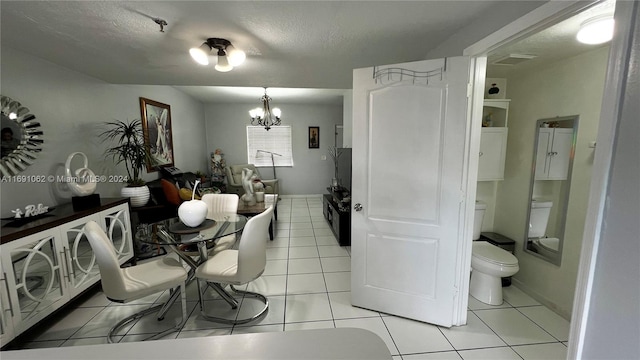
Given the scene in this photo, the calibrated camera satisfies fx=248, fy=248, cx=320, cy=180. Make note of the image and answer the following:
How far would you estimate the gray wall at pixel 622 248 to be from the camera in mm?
786

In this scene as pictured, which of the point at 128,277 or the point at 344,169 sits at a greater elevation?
the point at 344,169

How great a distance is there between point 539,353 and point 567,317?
2.02ft

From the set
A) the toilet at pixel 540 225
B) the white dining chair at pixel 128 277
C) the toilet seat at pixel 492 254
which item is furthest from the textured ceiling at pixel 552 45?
the white dining chair at pixel 128 277

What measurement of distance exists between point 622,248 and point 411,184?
1116 mm

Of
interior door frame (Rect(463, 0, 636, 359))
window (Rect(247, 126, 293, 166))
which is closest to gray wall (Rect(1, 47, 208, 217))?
window (Rect(247, 126, 293, 166))

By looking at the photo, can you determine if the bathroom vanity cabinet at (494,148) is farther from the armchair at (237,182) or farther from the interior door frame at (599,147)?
the armchair at (237,182)

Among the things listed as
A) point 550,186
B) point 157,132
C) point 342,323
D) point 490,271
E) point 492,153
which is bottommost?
point 342,323

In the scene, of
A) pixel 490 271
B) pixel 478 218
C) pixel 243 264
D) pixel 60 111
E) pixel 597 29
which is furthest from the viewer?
pixel 478 218

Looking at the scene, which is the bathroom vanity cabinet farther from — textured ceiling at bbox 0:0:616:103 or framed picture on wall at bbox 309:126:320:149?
framed picture on wall at bbox 309:126:320:149

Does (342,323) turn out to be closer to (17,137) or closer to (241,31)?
(241,31)

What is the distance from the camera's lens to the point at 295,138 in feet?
21.8

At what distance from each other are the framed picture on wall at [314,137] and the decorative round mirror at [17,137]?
5056 millimetres

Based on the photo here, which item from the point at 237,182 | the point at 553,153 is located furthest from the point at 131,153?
the point at 553,153

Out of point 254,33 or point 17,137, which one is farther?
point 17,137
